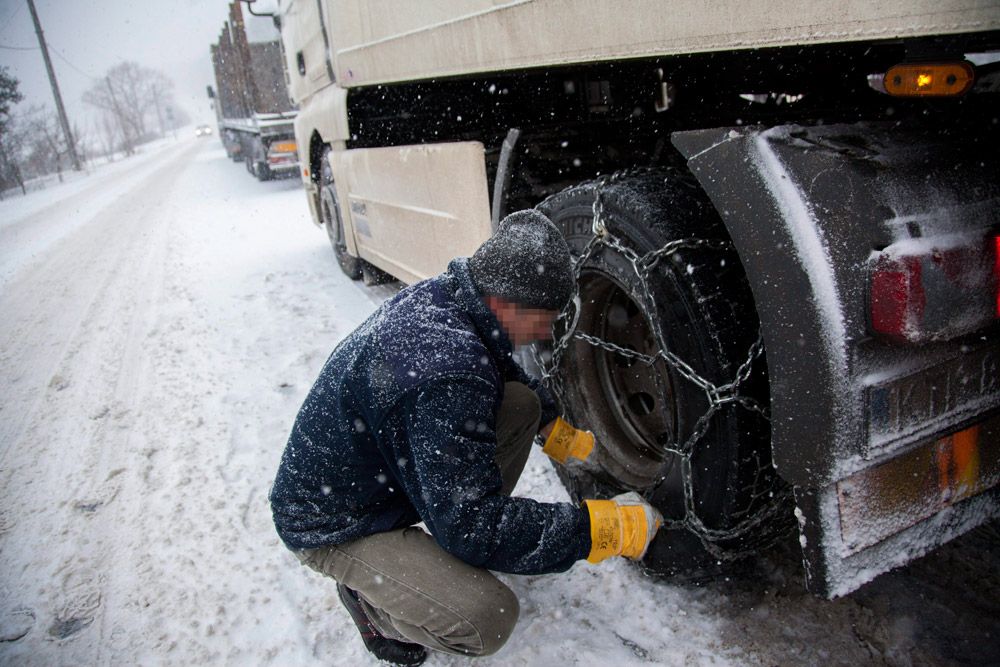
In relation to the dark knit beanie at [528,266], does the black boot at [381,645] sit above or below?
below

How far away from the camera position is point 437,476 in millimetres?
1451

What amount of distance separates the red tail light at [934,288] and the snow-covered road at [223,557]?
3.37 ft

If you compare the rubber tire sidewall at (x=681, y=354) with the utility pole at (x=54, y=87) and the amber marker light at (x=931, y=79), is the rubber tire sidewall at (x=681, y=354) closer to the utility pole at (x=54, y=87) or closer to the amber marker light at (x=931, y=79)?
the amber marker light at (x=931, y=79)

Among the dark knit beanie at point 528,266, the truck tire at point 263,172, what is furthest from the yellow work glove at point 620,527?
the truck tire at point 263,172

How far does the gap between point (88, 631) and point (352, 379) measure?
1.44m

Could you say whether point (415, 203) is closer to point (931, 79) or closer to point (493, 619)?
point (493, 619)

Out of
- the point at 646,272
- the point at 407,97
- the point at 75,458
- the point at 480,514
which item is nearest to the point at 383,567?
the point at 480,514

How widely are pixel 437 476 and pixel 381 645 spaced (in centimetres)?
74

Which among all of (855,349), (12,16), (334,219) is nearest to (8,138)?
(12,16)

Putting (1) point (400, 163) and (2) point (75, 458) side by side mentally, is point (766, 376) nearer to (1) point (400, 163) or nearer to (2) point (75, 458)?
(1) point (400, 163)

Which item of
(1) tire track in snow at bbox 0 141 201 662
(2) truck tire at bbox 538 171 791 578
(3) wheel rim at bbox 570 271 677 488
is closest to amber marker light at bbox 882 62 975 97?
(2) truck tire at bbox 538 171 791 578

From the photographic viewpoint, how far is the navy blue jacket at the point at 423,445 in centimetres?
145

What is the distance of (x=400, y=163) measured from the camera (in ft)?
11.4

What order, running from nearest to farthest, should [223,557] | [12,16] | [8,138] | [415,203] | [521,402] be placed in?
[521,402], [223,557], [415,203], [8,138], [12,16]
